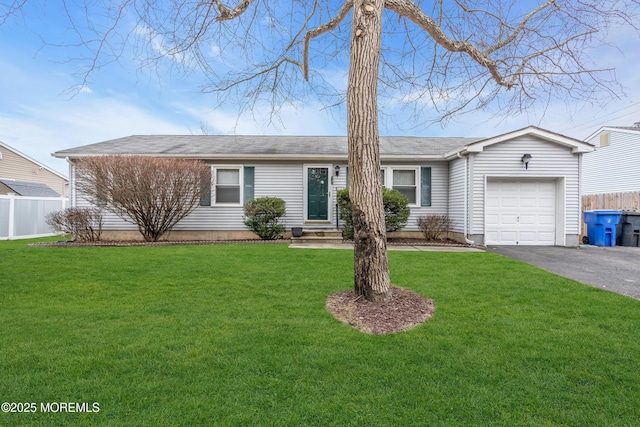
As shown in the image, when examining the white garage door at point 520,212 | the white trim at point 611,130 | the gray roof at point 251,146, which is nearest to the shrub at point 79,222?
the gray roof at point 251,146

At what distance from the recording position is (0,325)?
326cm

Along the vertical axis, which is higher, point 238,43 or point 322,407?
point 238,43

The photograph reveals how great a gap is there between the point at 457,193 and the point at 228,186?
25.3 feet

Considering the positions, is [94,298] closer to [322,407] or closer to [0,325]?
[0,325]

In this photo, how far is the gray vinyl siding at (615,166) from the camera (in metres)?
14.6

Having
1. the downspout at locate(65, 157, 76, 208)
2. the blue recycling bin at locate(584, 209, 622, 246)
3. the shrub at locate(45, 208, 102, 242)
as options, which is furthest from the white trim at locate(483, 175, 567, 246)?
the downspout at locate(65, 157, 76, 208)

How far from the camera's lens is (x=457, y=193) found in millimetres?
10047

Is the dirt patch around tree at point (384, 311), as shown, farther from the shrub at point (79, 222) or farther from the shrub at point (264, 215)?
the shrub at point (79, 222)

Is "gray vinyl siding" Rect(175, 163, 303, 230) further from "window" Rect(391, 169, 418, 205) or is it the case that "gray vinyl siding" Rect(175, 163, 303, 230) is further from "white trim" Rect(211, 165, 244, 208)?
"window" Rect(391, 169, 418, 205)

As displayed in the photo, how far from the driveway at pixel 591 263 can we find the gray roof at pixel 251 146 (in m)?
4.11

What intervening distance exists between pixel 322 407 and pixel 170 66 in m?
5.70

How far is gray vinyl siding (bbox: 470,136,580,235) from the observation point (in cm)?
935

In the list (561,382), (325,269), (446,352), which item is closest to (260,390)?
(446,352)

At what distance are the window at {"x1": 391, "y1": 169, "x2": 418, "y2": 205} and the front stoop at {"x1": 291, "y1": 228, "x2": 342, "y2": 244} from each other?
2679 millimetres
